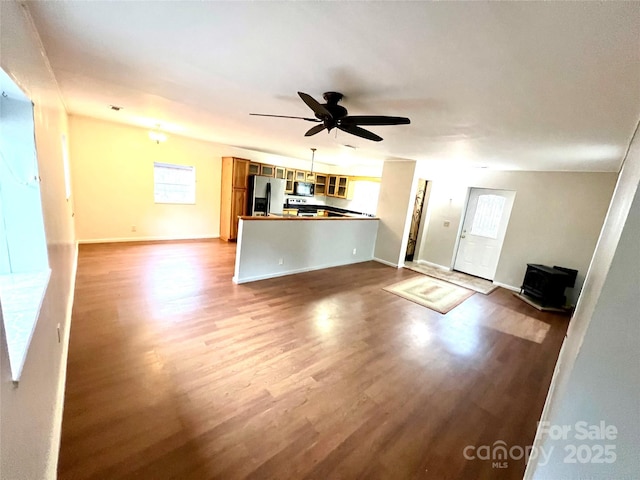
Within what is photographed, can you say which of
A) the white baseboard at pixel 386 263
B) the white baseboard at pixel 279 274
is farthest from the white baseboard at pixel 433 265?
the white baseboard at pixel 279 274

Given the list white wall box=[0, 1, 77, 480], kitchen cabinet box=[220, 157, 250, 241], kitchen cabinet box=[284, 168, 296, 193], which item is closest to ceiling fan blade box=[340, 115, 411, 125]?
white wall box=[0, 1, 77, 480]

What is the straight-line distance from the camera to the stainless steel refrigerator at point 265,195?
20.8ft

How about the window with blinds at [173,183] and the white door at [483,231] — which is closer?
the white door at [483,231]

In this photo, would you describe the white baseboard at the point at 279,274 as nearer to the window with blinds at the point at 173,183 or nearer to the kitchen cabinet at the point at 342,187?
the window with blinds at the point at 173,183

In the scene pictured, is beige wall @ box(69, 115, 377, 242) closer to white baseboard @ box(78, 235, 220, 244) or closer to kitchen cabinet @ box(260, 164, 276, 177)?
white baseboard @ box(78, 235, 220, 244)

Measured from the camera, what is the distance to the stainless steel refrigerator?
634 cm

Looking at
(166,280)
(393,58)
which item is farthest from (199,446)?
(166,280)

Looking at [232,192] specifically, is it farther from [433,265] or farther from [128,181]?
[433,265]

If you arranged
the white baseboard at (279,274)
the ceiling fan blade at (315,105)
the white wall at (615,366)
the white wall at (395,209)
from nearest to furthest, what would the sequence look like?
the white wall at (615,366)
the ceiling fan blade at (315,105)
the white baseboard at (279,274)
the white wall at (395,209)

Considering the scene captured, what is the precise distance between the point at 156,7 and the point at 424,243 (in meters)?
6.48

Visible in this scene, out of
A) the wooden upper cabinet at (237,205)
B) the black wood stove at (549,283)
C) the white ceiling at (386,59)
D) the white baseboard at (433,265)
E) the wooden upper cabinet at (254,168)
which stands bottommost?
the white baseboard at (433,265)

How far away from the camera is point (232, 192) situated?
6.22 metres

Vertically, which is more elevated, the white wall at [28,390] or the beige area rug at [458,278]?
the white wall at [28,390]

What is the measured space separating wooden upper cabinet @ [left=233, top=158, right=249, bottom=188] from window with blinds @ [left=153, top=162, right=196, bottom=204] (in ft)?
3.08
